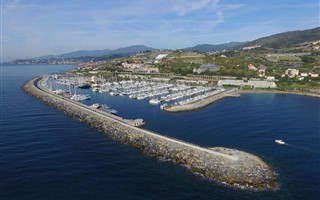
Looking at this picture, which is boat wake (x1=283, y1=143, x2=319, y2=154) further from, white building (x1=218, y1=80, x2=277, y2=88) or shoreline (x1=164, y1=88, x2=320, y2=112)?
white building (x1=218, y1=80, x2=277, y2=88)

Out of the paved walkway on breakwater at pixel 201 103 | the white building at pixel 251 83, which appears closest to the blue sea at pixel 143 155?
the paved walkway on breakwater at pixel 201 103

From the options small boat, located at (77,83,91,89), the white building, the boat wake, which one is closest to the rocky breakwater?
the boat wake

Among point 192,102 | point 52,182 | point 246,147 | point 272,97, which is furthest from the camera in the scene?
point 272,97

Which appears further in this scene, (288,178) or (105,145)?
(105,145)

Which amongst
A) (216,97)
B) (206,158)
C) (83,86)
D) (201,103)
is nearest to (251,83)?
(216,97)

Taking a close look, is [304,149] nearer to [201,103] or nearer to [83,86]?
[201,103]

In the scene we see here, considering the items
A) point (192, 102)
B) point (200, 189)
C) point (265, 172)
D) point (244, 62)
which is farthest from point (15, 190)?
point (244, 62)

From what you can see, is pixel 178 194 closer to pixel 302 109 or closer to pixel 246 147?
pixel 246 147
